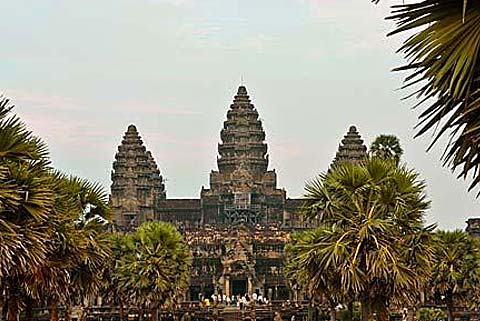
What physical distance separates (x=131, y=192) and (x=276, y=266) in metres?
28.8

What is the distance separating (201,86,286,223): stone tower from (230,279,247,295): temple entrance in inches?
893

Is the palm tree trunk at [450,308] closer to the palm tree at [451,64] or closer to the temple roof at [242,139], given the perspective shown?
the palm tree at [451,64]

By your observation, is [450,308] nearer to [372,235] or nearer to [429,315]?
[429,315]

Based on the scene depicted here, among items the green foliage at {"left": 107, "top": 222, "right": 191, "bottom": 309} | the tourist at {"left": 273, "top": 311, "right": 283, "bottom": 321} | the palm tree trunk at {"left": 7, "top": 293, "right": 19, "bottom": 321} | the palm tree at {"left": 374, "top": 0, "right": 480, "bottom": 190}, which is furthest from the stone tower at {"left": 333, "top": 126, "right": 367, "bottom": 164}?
the palm tree at {"left": 374, "top": 0, "right": 480, "bottom": 190}

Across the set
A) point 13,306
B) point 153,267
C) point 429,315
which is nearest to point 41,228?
point 13,306

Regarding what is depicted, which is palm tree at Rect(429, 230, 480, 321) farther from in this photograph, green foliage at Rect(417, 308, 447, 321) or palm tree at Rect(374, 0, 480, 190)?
palm tree at Rect(374, 0, 480, 190)

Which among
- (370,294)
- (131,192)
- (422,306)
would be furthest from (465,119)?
(131,192)

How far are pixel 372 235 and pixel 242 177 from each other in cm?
9998

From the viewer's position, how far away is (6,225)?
48.2ft

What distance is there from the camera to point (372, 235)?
69.3ft

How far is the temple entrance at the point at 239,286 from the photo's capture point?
308ft

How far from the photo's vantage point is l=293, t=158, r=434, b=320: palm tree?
20969 millimetres

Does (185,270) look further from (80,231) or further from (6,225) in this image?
(6,225)

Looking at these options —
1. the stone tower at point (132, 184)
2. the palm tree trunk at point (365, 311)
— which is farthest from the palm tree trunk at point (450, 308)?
the stone tower at point (132, 184)
